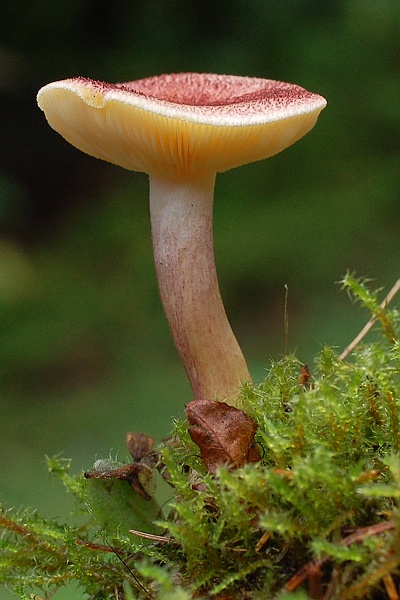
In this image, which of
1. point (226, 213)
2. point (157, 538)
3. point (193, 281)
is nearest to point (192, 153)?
point (193, 281)

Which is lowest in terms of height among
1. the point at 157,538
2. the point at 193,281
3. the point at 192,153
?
the point at 157,538

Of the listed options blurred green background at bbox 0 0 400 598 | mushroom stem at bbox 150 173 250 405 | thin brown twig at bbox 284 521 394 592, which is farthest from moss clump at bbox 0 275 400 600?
blurred green background at bbox 0 0 400 598

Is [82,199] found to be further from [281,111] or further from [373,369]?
[373,369]

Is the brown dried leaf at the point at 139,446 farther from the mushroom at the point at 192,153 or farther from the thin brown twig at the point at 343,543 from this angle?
the thin brown twig at the point at 343,543

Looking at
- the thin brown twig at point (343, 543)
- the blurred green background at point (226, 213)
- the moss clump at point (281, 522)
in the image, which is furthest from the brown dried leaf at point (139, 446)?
the blurred green background at point (226, 213)

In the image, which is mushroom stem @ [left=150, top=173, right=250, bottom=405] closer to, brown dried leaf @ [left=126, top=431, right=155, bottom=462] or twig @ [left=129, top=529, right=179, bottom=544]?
brown dried leaf @ [left=126, top=431, right=155, bottom=462]

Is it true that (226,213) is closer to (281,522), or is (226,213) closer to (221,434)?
(221,434)
